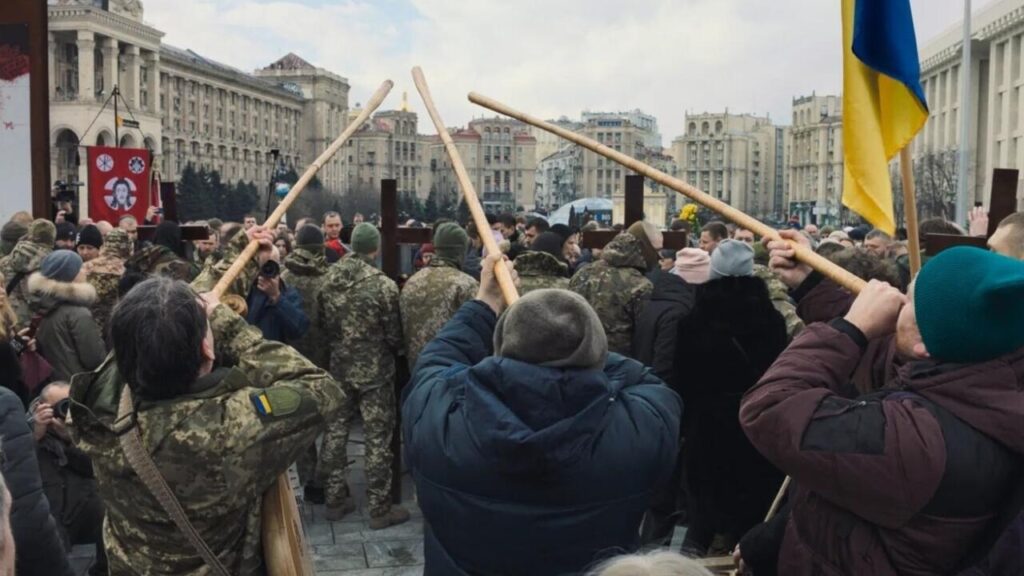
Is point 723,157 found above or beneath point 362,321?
above

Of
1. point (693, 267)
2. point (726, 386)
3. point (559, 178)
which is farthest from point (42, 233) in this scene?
point (559, 178)

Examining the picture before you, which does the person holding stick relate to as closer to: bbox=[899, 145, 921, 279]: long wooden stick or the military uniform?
bbox=[899, 145, 921, 279]: long wooden stick

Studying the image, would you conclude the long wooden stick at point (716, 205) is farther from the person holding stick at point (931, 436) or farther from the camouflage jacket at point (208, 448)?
the camouflage jacket at point (208, 448)

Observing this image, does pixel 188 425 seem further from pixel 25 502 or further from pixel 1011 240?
pixel 1011 240

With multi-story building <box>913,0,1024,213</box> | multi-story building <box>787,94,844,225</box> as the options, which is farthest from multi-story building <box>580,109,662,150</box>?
multi-story building <box>913,0,1024,213</box>

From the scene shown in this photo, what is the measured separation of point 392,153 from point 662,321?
420ft

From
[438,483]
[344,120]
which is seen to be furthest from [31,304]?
[344,120]

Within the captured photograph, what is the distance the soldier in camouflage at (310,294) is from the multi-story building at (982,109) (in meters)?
50.0

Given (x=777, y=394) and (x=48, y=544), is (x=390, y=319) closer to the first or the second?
(x=48, y=544)

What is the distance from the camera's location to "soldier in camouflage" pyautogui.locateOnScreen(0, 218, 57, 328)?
7134mm

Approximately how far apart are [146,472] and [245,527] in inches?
15.3

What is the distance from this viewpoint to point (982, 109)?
64812mm

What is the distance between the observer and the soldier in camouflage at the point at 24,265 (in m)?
7.13

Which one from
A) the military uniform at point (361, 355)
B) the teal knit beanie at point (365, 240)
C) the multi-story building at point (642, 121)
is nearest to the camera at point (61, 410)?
the military uniform at point (361, 355)
